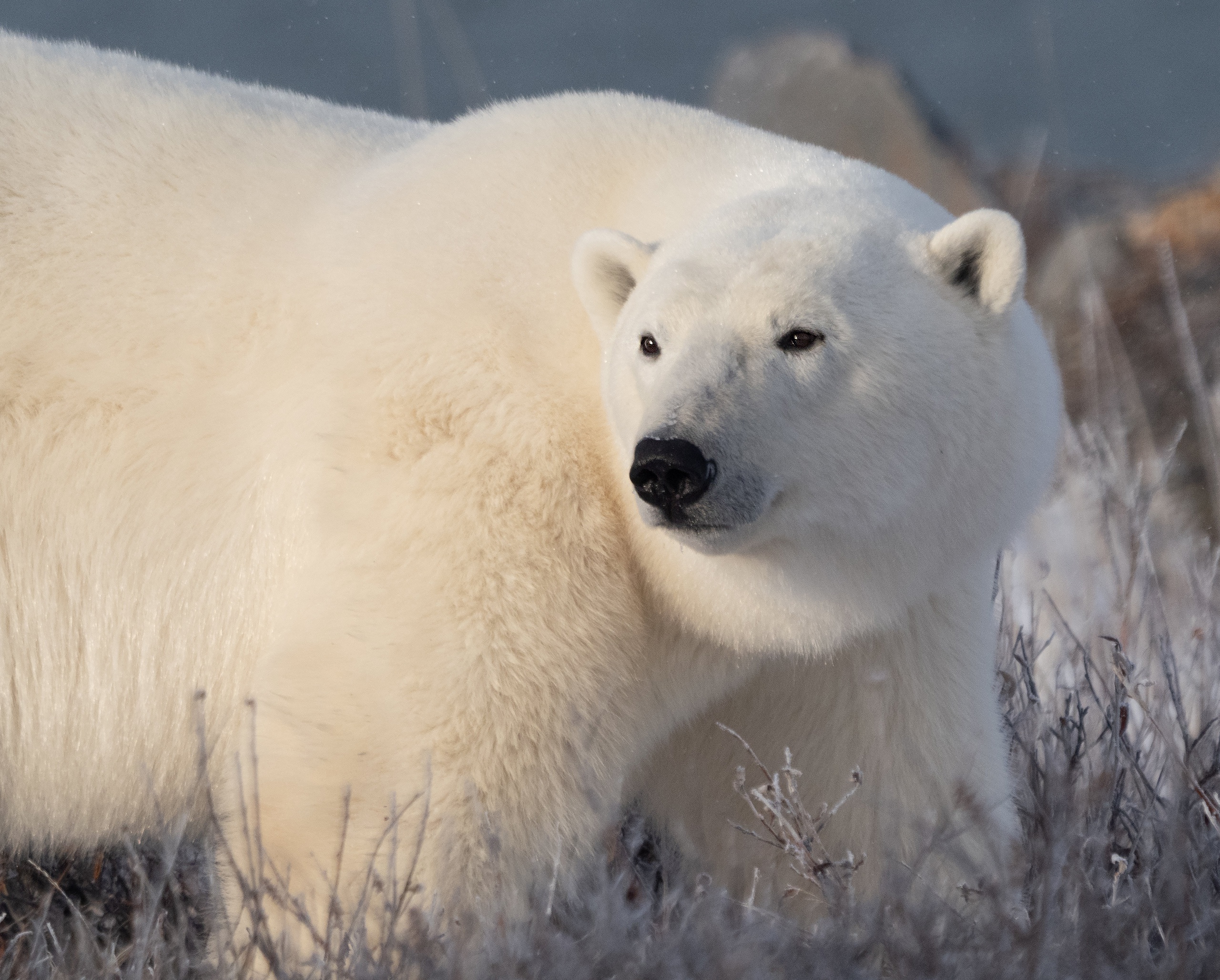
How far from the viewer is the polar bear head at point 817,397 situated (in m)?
2.22

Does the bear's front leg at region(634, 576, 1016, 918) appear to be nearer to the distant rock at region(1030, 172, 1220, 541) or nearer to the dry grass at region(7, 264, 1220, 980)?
the dry grass at region(7, 264, 1220, 980)

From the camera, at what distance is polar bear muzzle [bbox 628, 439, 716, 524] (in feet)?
6.94

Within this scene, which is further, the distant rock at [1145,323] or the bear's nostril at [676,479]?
the distant rock at [1145,323]

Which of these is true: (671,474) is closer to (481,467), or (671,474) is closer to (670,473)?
(670,473)

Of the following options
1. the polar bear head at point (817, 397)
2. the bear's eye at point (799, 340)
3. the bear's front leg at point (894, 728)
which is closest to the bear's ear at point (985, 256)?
the polar bear head at point (817, 397)

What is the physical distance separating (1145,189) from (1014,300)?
9.00 m

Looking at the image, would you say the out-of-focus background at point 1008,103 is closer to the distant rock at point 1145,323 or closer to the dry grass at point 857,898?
the distant rock at point 1145,323

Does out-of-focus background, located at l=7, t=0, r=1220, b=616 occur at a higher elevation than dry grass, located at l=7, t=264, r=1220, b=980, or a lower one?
higher

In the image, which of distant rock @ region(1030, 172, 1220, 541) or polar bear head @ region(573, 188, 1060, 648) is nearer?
polar bear head @ region(573, 188, 1060, 648)

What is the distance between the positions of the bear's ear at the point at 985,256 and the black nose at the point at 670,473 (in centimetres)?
61

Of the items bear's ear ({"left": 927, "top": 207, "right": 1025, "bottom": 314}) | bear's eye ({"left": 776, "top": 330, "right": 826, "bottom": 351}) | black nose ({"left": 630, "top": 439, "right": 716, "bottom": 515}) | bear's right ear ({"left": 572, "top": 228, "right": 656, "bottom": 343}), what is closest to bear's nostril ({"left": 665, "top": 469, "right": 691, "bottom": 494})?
black nose ({"left": 630, "top": 439, "right": 716, "bottom": 515})

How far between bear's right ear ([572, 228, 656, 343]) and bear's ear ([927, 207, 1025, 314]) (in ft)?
1.68

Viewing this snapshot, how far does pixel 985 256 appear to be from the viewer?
2383 mm

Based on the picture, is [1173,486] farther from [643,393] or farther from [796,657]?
[643,393]
